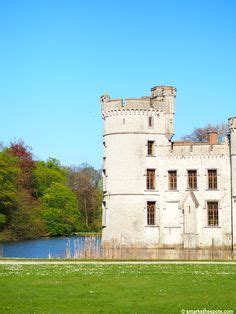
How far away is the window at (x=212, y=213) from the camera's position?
3309cm

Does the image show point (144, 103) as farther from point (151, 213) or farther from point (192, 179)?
point (151, 213)

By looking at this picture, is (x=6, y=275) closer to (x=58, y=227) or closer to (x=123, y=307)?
(x=123, y=307)

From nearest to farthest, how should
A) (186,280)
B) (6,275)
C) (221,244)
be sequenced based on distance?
(186,280) → (6,275) → (221,244)

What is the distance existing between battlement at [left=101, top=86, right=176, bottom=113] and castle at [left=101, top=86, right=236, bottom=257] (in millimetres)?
58

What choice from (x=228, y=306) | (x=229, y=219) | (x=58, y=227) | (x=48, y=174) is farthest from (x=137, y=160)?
(x=48, y=174)

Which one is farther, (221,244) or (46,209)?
(46,209)

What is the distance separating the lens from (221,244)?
3266 centimetres

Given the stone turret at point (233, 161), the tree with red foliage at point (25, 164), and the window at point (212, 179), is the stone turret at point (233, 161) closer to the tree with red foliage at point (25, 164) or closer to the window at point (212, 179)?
the window at point (212, 179)

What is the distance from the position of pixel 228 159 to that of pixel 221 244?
191 inches

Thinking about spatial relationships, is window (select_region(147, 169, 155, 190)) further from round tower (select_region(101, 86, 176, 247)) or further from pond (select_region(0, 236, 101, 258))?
pond (select_region(0, 236, 101, 258))

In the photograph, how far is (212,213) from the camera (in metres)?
33.3

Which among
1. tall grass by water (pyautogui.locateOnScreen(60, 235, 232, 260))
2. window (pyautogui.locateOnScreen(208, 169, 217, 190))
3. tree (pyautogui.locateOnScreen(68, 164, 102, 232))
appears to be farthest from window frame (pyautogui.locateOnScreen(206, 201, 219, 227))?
tree (pyautogui.locateOnScreen(68, 164, 102, 232))

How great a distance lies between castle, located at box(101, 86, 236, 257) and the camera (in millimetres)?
33031

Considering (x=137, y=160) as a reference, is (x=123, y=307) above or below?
below
